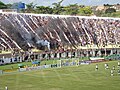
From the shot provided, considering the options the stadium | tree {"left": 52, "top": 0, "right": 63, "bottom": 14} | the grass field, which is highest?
tree {"left": 52, "top": 0, "right": 63, "bottom": 14}

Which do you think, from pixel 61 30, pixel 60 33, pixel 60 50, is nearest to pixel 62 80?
pixel 60 50

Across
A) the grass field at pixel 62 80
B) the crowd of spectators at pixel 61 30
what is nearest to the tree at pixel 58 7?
the crowd of spectators at pixel 61 30

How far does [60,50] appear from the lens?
7400cm

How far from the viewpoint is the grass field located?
1487 inches

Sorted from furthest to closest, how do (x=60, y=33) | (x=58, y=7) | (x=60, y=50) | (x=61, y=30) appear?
(x=58, y=7) < (x=61, y=30) < (x=60, y=33) < (x=60, y=50)

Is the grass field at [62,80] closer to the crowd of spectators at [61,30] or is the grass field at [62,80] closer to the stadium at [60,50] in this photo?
the stadium at [60,50]

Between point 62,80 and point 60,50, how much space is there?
3139 cm

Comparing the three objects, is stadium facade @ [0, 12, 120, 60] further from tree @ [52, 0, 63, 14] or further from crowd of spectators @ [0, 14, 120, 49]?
tree @ [52, 0, 63, 14]

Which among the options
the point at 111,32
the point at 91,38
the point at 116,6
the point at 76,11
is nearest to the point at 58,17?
the point at 91,38

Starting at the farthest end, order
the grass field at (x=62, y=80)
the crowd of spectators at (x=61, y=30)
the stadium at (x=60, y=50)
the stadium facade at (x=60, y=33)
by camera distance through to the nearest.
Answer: the crowd of spectators at (x=61, y=30), the stadium facade at (x=60, y=33), the stadium at (x=60, y=50), the grass field at (x=62, y=80)

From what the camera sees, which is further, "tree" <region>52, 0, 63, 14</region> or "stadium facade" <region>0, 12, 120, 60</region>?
"tree" <region>52, 0, 63, 14</region>

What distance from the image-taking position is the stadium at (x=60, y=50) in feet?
136

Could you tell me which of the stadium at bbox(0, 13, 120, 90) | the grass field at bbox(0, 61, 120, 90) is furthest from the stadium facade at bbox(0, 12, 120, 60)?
the grass field at bbox(0, 61, 120, 90)

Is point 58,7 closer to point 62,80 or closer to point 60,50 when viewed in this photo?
point 60,50
